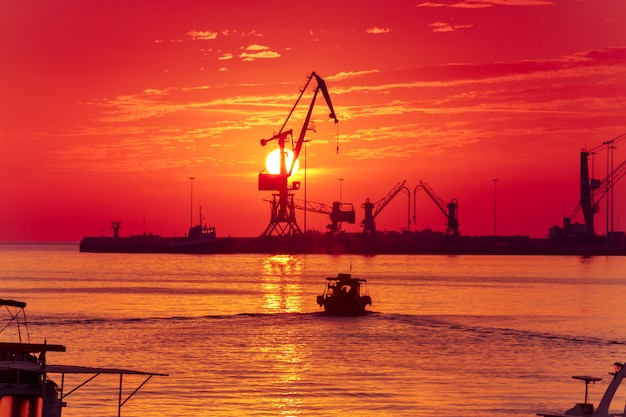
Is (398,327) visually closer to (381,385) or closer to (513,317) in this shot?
(513,317)

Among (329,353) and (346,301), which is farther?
(346,301)

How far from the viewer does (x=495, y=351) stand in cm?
8988

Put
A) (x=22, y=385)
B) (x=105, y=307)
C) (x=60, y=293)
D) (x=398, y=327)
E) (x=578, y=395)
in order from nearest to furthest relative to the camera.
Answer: (x=22, y=385) → (x=578, y=395) → (x=398, y=327) → (x=105, y=307) → (x=60, y=293)

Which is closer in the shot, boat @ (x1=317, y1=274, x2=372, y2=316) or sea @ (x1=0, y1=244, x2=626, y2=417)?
sea @ (x1=0, y1=244, x2=626, y2=417)

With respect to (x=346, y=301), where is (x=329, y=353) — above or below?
below

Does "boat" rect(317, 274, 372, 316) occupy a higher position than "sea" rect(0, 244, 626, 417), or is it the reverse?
"boat" rect(317, 274, 372, 316)

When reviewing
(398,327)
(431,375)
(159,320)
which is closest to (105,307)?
(159,320)

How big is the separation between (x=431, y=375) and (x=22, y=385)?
39.3 metres

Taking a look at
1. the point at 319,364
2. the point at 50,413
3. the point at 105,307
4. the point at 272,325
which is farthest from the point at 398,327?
the point at 50,413

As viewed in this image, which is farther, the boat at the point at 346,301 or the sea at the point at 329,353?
the boat at the point at 346,301

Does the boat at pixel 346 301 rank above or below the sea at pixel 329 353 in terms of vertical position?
above

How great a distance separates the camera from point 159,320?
387 feet

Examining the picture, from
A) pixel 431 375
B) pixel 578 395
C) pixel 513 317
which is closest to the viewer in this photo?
pixel 578 395

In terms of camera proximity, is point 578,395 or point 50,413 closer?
point 50,413
